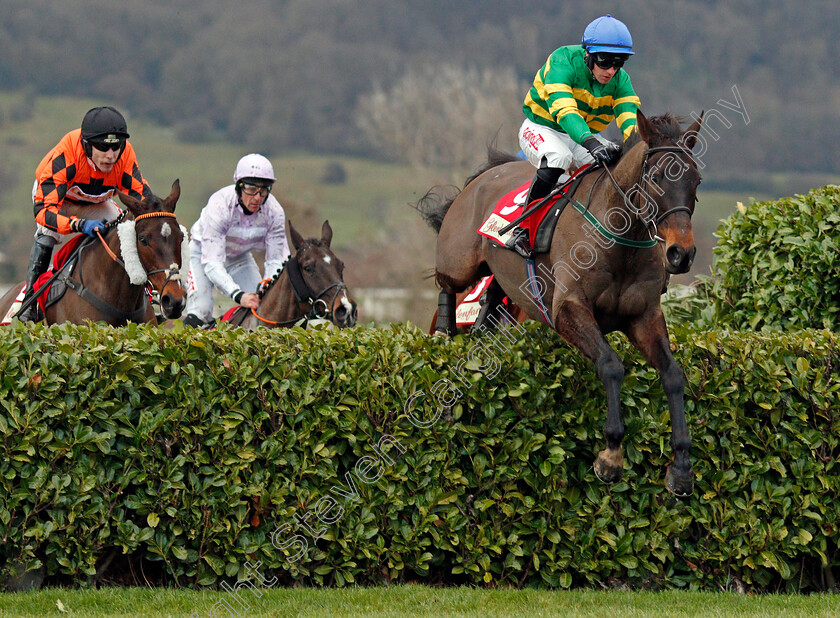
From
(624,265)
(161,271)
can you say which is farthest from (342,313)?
(624,265)

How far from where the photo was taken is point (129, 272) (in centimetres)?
625

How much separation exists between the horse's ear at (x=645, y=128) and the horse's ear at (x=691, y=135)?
6.2 inches

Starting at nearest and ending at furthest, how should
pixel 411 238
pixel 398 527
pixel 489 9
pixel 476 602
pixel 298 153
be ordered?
pixel 476 602, pixel 398 527, pixel 411 238, pixel 298 153, pixel 489 9

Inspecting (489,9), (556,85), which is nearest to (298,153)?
(489,9)

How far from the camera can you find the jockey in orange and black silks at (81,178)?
6.54m

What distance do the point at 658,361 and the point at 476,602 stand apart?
156 centimetres

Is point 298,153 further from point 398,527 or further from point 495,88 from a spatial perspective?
point 398,527

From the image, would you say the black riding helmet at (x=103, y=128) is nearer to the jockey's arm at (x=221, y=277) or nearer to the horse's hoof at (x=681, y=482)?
the jockey's arm at (x=221, y=277)

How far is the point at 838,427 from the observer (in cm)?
497

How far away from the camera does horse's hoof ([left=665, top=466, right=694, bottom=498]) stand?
443 centimetres

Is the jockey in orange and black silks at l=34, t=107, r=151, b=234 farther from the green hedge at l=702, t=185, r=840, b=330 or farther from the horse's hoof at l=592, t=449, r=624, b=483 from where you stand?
the green hedge at l=702, t=185, r=840, b=330

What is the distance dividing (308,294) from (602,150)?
12.0 feet

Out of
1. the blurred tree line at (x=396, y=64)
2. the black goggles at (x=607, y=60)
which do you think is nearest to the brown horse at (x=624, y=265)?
the black goggles at (x=607, y=60)

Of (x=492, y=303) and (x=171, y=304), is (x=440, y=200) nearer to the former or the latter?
(x=492, y=303)
